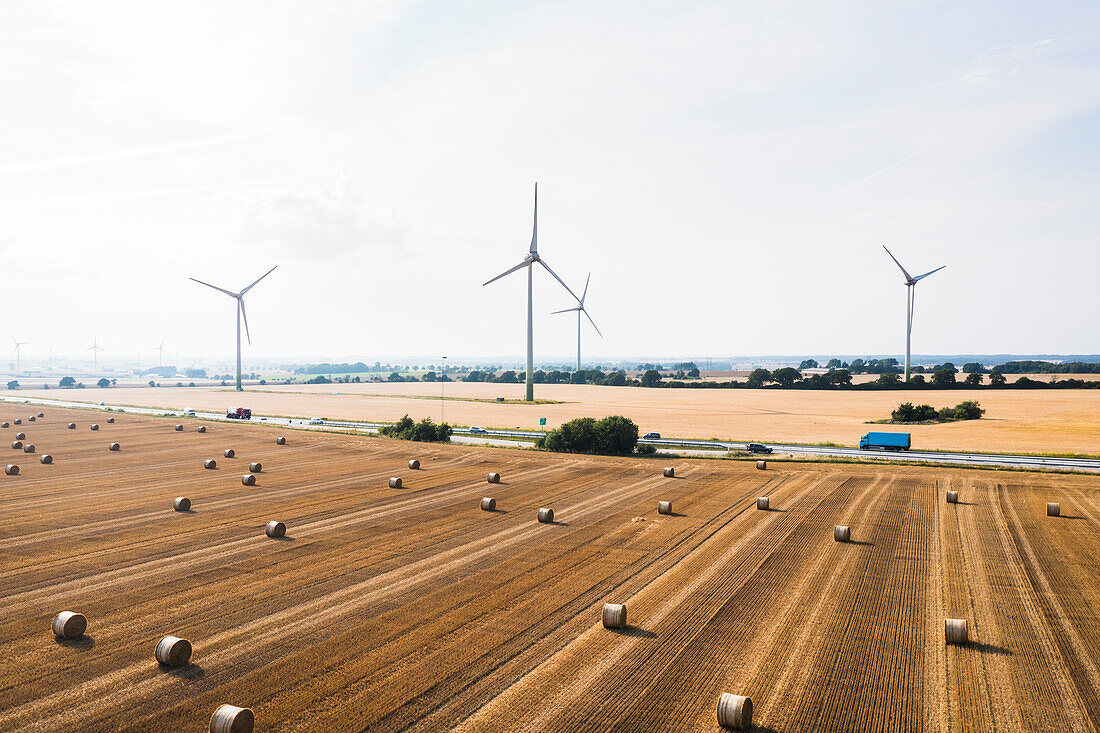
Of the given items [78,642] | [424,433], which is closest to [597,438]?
[424,433]

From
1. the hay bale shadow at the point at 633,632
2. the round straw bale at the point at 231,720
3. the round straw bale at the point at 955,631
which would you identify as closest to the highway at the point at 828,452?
the round straw bale at the point at 955,631

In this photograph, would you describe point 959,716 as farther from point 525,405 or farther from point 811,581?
point 525,405

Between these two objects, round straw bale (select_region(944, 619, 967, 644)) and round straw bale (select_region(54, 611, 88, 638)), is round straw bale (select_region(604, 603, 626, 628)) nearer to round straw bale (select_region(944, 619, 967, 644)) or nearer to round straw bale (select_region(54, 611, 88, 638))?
round straw bale (select_region(944, 619, 967, 644))

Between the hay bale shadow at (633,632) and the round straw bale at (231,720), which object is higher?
the round straw bale at (231,720)

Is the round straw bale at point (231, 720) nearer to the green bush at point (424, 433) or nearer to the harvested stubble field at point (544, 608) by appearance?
the harvested stubble field at point (544, 608)

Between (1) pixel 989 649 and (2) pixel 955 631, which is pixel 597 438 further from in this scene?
(1) pixel 989 649

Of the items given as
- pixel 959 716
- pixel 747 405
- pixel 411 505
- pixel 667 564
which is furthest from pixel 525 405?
pixel 959 716
